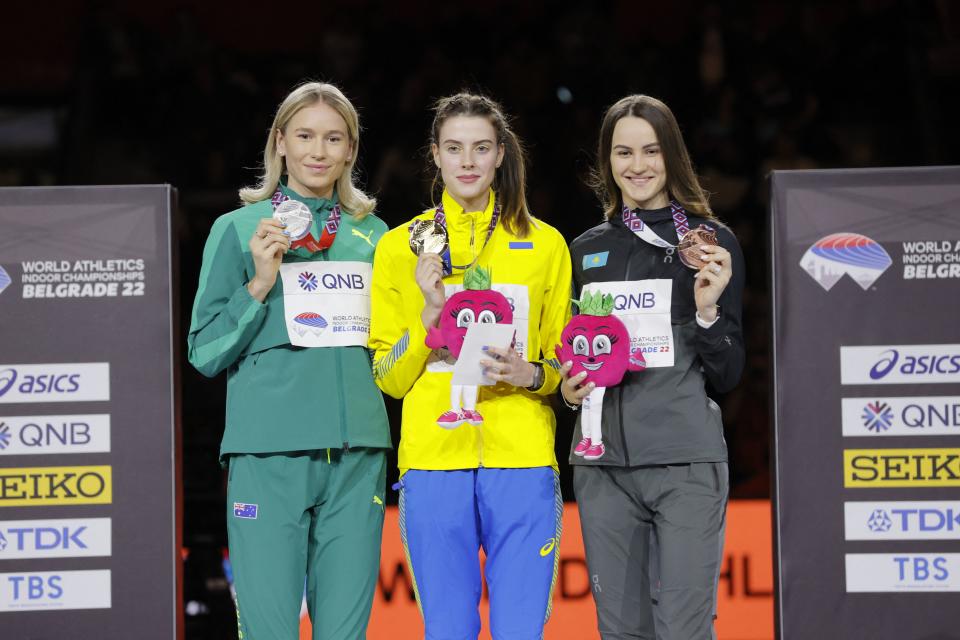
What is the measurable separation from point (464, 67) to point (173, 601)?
5460 millimetres

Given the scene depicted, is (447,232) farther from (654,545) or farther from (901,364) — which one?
(901,364)

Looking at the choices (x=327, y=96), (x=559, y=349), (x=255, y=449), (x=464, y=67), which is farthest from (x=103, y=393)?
(x=464, y=67)

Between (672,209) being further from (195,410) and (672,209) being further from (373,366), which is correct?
(195,410)

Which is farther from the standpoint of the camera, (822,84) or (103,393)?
(822,84)

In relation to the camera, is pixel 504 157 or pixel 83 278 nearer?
pixel 504 157

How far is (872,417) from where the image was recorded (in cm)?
405

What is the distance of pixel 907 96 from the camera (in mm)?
8773

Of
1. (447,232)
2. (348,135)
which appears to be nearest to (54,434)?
(348,135)

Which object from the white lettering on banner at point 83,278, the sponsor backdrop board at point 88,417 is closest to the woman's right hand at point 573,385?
the sponsor backdrop board at point 88,417

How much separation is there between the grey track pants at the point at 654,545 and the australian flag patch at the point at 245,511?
1023 mm

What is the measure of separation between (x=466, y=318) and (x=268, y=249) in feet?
2.22

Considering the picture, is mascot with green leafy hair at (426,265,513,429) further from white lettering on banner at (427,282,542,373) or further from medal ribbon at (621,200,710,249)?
medal ribbon at (621,200,710,249)

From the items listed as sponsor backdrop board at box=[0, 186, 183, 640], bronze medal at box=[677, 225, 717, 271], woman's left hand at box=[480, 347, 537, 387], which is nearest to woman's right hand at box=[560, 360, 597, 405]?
woman's left hand at box=[480, 347, 537, 387]

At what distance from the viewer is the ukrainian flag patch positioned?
382cm
